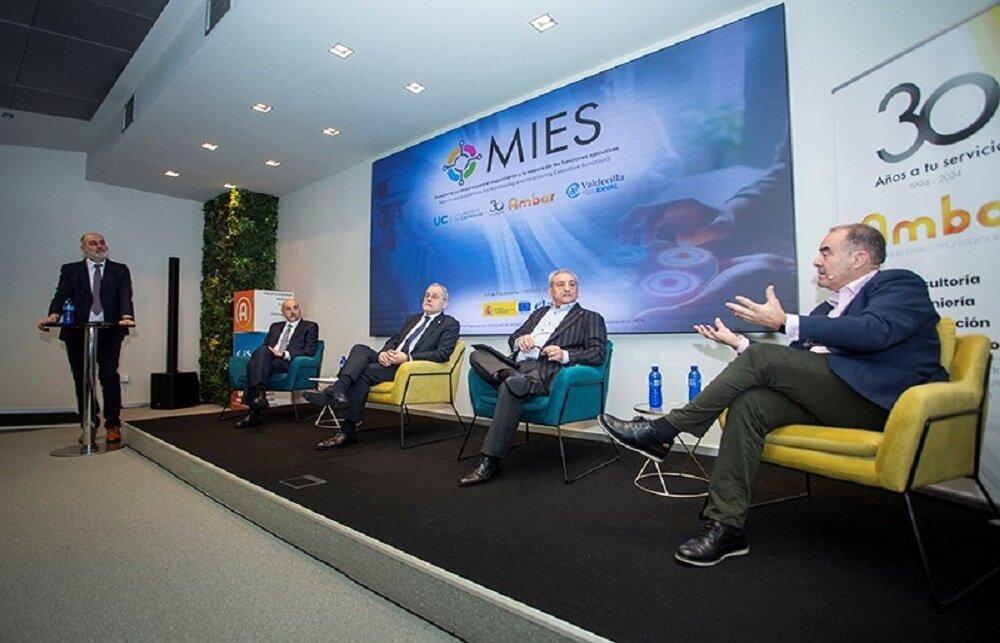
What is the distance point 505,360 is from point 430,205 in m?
2.62

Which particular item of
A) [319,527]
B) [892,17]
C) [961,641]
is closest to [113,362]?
[319,527]

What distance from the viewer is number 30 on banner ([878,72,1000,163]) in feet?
7.00

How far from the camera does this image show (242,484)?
102 inches

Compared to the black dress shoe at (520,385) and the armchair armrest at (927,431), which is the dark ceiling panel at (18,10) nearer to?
the black dress shoe at (520,385)

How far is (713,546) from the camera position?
1.66 m

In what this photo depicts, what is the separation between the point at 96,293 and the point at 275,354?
56.5 inches

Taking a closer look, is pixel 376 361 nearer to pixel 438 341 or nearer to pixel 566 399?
pixel 438 341

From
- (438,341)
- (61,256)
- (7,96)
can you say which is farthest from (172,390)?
(438,341)

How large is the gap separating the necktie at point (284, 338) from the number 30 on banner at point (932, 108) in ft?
15.8

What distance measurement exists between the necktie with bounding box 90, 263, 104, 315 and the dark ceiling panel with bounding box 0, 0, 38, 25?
6.24ft

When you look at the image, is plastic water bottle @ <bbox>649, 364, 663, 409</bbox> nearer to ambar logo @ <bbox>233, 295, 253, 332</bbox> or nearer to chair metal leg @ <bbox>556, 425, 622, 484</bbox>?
chair metal leg @ <bbox>556, 425, 622, 484</bbox>

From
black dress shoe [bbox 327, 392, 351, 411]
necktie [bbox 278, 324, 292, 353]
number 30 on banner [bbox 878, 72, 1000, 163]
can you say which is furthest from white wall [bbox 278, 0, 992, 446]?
necktie [bbox 278, 324, 292, 353]

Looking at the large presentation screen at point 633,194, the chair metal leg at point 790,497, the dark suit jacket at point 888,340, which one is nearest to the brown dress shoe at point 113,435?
the large presentation screen at point 633,194

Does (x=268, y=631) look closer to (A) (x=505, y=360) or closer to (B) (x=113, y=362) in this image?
(A) (x=505, y=360)
